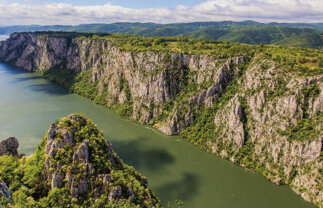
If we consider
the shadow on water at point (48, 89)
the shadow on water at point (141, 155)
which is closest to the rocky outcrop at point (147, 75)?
the shadow on water at point (141, 155)

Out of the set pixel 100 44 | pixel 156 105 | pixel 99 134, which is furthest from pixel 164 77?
pixel 100 44

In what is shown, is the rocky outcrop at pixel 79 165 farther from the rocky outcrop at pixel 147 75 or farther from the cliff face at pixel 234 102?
the rocky outcrop at pixel 147 75

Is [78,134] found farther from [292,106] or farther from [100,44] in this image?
[100,44]

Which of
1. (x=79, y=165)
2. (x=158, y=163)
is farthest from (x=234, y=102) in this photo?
(x=79, y=165)

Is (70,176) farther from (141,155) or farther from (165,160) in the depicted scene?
(165,160)

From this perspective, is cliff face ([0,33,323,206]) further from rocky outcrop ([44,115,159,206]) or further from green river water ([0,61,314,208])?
rocky outcrop ([44,115,159,206])
